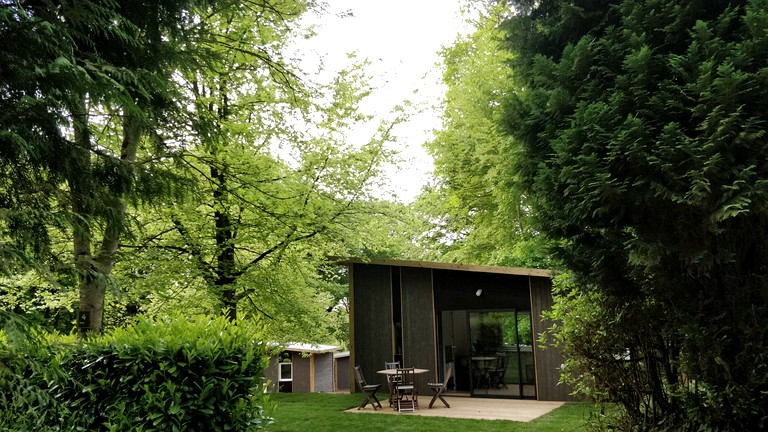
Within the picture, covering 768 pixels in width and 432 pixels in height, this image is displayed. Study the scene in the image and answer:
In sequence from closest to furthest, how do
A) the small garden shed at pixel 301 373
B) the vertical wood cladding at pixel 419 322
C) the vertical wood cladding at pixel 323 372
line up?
the vertical wood cladding at pixel 419 322, the small garden shed at pixel 301 373, the vertical wood cladding at pixel 323 372

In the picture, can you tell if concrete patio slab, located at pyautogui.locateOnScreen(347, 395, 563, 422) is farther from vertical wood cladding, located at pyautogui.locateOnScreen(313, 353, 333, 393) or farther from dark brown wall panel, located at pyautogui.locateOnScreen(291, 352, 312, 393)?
vertical wood cladding, located at pyautogui.locateOnScreen(313, 353, 333, 393)

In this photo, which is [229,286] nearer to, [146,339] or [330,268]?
[330,268]

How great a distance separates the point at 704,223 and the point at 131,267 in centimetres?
948

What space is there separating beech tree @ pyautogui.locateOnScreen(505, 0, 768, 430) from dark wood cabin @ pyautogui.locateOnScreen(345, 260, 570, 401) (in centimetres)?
732

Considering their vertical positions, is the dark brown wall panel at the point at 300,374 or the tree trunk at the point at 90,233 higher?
the tree trunk at the point at 90,233

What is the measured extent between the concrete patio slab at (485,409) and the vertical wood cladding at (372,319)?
1.99 metres

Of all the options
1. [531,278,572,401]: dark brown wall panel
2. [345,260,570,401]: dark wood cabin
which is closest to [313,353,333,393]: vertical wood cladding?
[345,260,570,401]: dark wood cabin

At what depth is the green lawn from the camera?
27.4ft

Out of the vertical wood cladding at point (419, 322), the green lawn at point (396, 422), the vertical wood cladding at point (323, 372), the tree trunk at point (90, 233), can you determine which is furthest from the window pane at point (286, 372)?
the tree trunk at point (90, 233)

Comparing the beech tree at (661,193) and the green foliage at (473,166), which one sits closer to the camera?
the beech tree at (661,193)

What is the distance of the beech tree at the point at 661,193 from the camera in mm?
3666

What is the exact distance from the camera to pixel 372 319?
14453 mm

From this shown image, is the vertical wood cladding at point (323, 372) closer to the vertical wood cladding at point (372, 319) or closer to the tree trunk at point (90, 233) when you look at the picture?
the vertical wood cladding at point (372, 319)

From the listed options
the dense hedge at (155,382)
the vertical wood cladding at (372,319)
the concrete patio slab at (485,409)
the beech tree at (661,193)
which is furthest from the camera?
the vertical wood cladding at (372,319)
